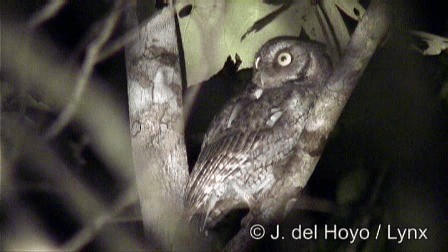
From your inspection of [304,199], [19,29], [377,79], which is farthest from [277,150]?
[19,29]

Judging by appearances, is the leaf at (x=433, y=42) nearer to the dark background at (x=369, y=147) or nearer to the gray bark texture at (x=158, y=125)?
the dark background at (x=369, y=147)

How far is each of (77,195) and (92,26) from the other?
48cm

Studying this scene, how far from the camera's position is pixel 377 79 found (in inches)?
105

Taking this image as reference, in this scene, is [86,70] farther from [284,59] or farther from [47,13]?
[284,59]

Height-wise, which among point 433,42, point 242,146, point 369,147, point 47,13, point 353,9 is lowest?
point 369,147

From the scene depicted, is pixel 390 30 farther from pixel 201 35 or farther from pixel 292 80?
pixel 201 35

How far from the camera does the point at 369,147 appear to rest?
2.69m

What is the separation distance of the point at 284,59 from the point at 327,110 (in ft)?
0.64

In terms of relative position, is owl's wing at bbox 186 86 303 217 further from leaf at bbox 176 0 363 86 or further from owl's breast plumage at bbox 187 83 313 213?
leaf at bbox 176 0 363 86

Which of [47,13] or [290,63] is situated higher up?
[47,13]

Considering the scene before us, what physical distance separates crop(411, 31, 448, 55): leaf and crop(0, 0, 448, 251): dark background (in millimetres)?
15

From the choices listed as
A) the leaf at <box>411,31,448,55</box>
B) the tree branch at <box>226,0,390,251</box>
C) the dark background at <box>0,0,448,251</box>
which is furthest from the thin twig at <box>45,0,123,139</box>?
the leaf at <box>411,31,448,55</box>

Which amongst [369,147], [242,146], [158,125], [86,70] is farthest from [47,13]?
[369,147]

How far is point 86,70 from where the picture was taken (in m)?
2.70
